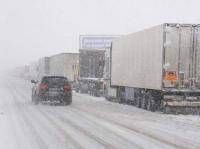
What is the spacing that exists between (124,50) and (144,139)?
650 inches

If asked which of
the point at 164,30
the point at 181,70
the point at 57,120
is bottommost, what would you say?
the point at 57,120

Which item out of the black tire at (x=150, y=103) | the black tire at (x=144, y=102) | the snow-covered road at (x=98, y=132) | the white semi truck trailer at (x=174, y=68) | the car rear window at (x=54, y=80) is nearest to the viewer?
the snow-covered road at (x=98, y=132)

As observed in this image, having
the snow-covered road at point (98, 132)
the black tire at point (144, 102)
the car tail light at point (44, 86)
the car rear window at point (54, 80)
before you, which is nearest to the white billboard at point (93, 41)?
the car rear window at point (54, 80)

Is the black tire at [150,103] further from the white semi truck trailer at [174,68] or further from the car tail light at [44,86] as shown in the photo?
the car tail light at [44,86]

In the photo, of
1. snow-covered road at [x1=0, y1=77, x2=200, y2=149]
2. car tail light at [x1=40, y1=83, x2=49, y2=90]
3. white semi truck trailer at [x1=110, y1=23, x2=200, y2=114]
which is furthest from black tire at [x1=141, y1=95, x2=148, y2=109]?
car tail light at [x1=40, y1=83, x2=49, y2=90]

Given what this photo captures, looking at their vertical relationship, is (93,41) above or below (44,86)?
above

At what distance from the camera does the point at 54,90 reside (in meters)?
27.5

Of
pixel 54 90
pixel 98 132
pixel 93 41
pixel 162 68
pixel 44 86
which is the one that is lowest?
pixel 98 132

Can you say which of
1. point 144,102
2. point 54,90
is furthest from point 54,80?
point 144,102

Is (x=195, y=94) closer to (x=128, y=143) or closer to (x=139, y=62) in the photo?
(x=139, y=62)

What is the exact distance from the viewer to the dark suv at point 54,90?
27.5 meters

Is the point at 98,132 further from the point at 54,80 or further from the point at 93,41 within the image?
the point at 93,41

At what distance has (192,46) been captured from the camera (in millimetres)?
22047

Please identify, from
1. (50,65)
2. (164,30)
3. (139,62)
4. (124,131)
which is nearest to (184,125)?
(124,131)
